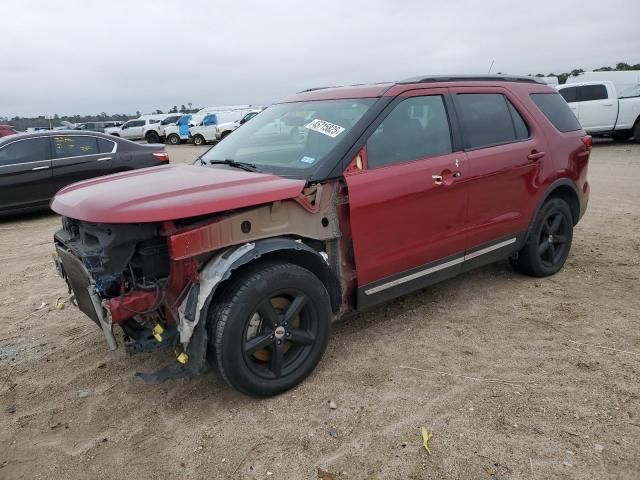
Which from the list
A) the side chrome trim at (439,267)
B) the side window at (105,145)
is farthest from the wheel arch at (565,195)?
the side window at (105,145)

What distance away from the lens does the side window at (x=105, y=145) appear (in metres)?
8.66

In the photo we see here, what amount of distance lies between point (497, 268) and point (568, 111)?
1.67m

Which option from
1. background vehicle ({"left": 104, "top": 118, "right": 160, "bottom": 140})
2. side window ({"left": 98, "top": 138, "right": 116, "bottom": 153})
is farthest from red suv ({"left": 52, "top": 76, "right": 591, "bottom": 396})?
background vehicle ({"left": 104, "top": 118, "right": 160, "bottom": 140})

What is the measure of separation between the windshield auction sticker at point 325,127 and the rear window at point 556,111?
2.16 meters

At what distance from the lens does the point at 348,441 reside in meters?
2.65

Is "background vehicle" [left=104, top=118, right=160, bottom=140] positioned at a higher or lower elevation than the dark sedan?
higher

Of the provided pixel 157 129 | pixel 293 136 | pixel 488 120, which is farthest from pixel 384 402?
pixel 157 129

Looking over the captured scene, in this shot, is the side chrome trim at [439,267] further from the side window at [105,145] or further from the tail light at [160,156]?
the side window at [105,145]

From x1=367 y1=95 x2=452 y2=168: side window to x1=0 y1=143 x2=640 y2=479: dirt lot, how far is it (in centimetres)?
133

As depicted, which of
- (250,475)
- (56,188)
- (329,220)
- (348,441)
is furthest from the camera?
(56,188)

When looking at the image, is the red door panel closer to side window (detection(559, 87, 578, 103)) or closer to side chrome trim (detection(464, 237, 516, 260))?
side chrome trim (detection(464, 237, 516, 260))

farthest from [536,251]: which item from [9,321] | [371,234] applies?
[9,321]

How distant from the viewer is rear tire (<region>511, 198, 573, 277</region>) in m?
4.54

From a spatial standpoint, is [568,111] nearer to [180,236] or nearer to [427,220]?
[427,220]
